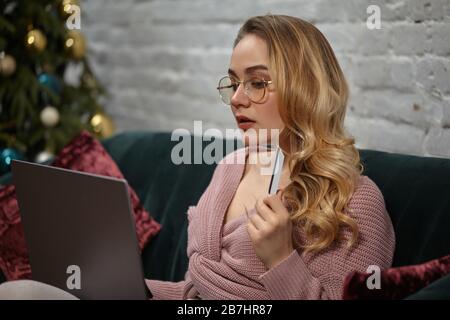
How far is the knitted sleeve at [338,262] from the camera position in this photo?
4.32ft

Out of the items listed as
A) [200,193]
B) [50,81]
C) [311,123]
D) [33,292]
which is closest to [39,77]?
[50,81]

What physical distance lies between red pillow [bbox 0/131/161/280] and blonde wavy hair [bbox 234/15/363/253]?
75cm

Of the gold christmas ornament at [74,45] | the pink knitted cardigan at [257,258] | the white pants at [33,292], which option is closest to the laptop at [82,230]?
the white pants at [33,292]

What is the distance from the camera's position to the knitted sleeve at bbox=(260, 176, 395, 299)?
1316 mm

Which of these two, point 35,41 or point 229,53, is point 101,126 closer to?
point 35,41

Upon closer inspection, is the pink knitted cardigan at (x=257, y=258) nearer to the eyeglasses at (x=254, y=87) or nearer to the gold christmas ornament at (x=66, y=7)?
the eyeglasses at (x=254, y=87)

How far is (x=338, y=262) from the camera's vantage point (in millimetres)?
1344

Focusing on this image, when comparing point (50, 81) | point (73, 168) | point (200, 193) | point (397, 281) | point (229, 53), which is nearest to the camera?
point (397, 281)

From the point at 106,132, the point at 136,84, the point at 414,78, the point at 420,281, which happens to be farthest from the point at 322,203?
the point at 136,84

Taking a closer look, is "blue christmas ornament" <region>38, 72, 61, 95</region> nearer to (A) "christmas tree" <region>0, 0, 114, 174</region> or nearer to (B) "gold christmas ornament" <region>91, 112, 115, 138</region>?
(A) "christmas tree" <region>0, 0, 114, 174</region>

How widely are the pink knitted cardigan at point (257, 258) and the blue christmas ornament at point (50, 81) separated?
4.20 ft

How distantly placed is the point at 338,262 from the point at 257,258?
A: 6.8 inches

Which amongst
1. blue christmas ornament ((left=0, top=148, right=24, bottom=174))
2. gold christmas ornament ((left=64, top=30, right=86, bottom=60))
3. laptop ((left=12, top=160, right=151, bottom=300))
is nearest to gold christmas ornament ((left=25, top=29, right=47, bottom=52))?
gold christmas ornament ((left=64, top=30, right=86, bottom=60))
